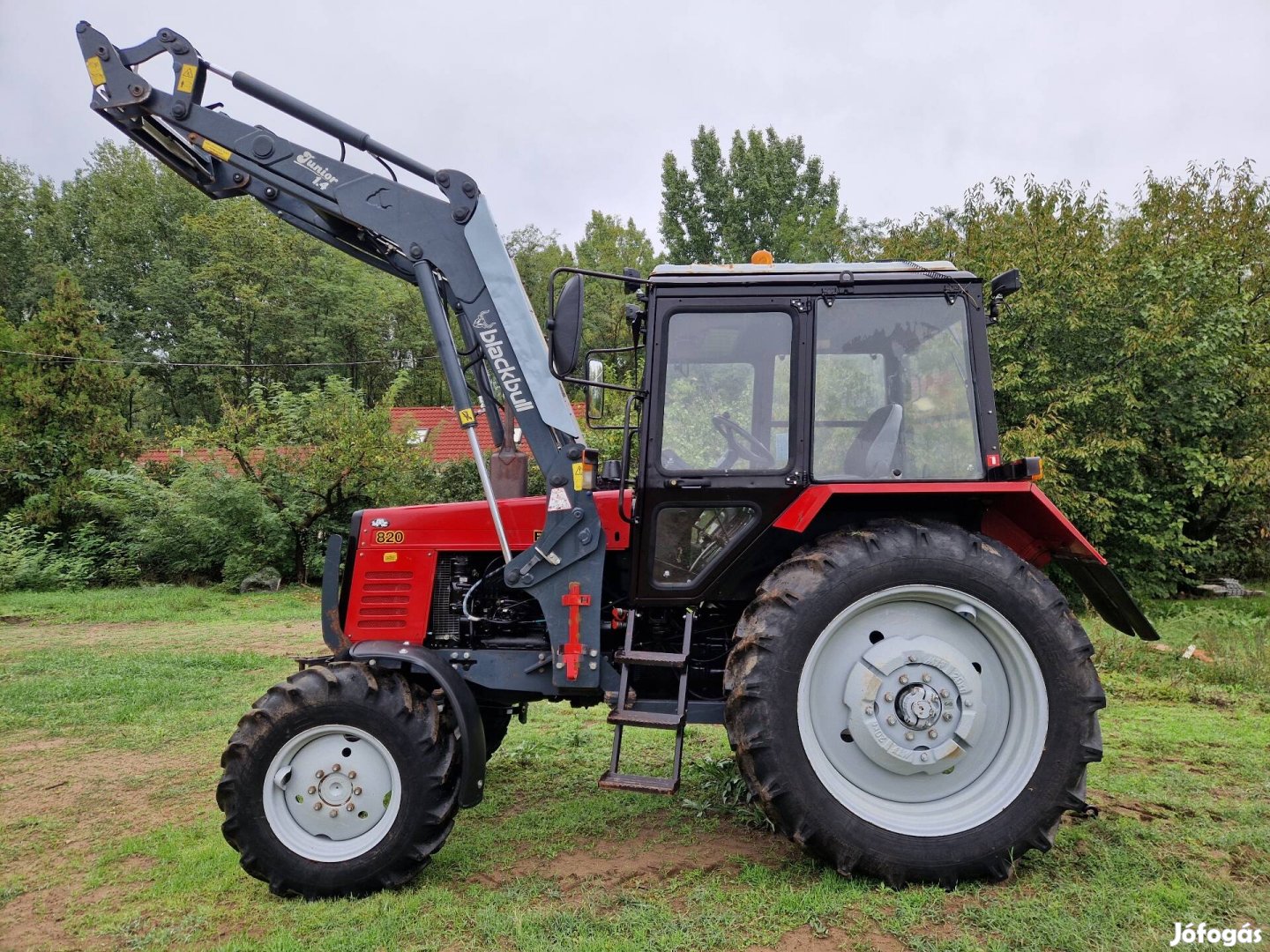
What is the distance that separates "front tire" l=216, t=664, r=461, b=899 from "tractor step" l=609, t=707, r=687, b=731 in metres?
0.71

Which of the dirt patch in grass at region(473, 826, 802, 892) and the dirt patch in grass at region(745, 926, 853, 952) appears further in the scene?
the dirt patch in grass at region(473, 826, 802, 892)

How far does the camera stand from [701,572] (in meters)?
3.80

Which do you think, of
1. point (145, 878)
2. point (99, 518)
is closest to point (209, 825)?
point (145, 878)

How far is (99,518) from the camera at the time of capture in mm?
16875

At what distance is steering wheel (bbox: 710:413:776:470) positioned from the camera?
374cm

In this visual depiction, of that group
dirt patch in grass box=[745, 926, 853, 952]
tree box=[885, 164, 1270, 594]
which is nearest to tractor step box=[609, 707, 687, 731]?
dirt patch in grass box=[745, 926, 853, 952]

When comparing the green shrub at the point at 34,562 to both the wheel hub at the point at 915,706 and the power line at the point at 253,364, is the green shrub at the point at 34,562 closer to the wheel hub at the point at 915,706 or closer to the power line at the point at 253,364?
the power line at the point at 253,364

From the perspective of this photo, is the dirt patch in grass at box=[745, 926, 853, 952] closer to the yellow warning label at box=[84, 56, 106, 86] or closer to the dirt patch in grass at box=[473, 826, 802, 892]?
the dirt patch in grass at box=[473, 826, 802, 892]

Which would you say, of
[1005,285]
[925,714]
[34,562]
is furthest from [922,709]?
[34,562]

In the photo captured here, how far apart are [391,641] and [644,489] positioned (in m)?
1.38

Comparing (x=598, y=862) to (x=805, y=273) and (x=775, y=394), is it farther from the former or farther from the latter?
(x=805, y=273)

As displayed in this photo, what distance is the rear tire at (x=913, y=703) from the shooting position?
3.33m

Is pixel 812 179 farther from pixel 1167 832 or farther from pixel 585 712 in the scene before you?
pixel 1167 832

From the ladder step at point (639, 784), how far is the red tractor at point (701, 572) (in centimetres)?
2
